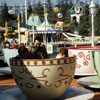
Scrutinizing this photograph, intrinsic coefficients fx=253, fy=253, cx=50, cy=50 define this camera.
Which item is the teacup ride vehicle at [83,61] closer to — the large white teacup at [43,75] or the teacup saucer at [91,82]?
the teacup saucer at [91,82]

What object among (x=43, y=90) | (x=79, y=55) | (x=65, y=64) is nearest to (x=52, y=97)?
(x=43, y=90)

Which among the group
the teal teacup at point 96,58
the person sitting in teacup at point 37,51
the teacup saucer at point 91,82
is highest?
the person sitting in teacup at point 37,51

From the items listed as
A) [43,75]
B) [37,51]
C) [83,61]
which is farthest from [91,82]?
[43,75]

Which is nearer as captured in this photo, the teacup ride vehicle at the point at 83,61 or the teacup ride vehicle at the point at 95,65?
the teacup ride vehicle at the point at 95,65

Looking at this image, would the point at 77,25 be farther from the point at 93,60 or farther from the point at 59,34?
the point at 93,60

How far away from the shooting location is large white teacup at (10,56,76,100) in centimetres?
268

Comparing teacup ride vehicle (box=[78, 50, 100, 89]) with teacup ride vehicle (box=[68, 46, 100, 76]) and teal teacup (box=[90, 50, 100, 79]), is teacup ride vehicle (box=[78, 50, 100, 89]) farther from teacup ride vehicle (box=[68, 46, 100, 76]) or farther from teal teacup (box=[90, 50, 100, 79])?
teacup ride vehicle (box=[68, 46, 100, 76])

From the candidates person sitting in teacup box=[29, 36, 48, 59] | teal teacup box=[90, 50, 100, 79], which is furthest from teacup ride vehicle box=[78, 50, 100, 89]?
person sitting in teacup box=[29, 36, 48, 59]

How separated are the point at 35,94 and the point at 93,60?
155 centimetres

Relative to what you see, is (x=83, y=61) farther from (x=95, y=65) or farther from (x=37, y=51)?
(x=37, y=51)

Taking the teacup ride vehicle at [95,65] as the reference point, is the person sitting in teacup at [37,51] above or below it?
above

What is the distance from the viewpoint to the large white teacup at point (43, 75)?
2678mm

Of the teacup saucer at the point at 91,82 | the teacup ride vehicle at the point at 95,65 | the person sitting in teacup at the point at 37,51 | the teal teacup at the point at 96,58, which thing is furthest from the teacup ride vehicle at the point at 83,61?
the person sitting in teacup at the point at 37,51

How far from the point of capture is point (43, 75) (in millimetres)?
2689
